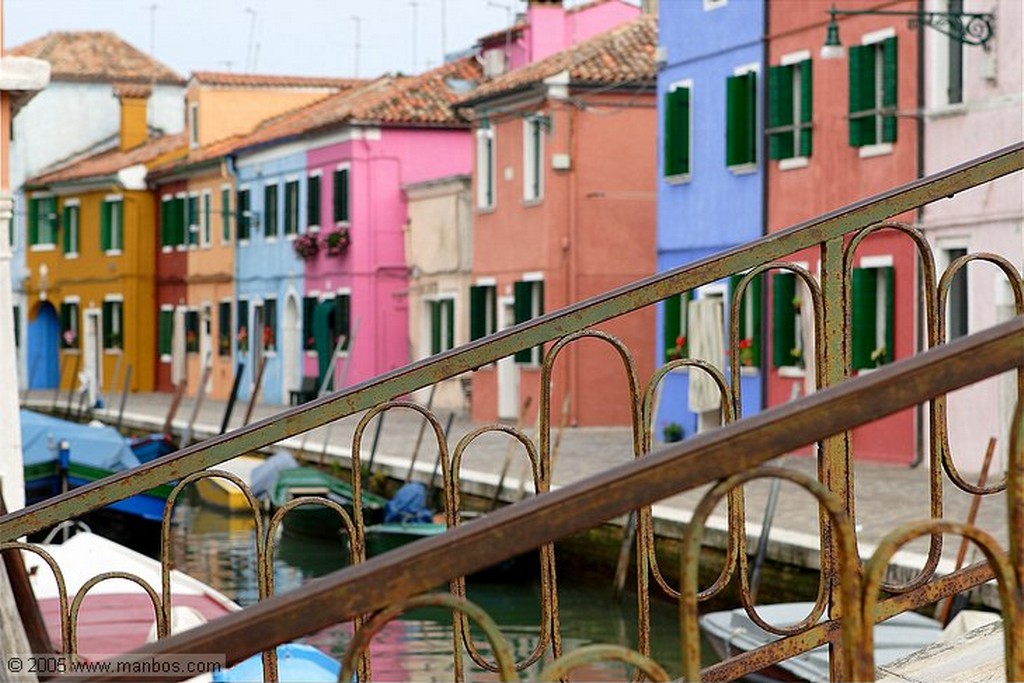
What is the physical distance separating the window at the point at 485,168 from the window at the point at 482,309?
52.5 inches

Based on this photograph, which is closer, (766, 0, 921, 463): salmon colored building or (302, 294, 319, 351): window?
(766, 0, 921, 463): salmon colored building

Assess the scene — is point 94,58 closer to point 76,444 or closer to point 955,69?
point 76,444

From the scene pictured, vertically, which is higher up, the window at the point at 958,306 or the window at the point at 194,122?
the window at the point at 194,122

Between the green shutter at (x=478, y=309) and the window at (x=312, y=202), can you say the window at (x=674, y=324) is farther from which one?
the window at (x=312, y=202)

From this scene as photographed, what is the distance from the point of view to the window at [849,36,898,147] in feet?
68.3

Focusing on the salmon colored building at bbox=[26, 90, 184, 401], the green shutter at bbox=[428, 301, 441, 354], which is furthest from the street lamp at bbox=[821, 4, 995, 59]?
the salmon colored building at bbox=[26, 90, 184, 401]

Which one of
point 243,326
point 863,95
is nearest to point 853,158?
point 863,95

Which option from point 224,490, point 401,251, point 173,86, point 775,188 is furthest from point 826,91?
point 173,86

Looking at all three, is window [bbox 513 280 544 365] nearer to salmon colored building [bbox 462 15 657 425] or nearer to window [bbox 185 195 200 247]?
salmon colored building [bbox 462 15 657 425]

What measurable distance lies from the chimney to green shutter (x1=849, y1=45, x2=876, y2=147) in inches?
1327

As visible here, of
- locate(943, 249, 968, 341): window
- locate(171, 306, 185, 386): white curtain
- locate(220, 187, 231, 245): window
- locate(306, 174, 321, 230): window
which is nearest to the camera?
locate(943, 249, 968, 341): window

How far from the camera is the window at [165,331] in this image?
47.9 meters

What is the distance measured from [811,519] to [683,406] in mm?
8840

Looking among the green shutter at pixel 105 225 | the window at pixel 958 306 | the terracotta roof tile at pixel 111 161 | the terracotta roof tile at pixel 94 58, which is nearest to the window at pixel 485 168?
the window at pixel 958 306
